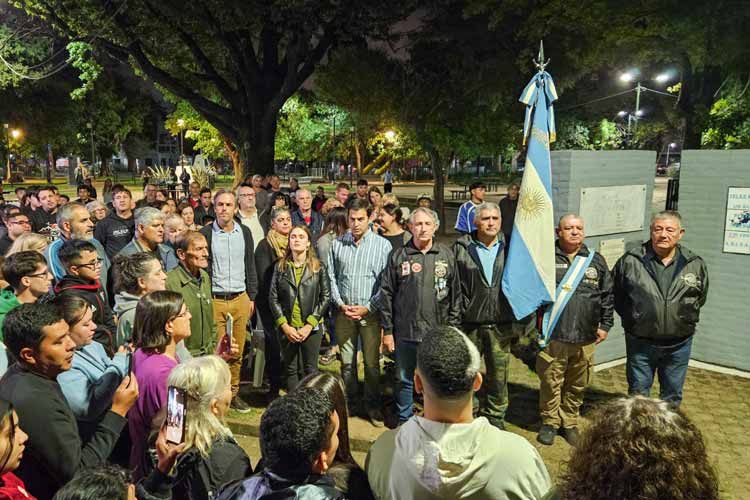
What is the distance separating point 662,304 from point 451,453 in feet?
12.0

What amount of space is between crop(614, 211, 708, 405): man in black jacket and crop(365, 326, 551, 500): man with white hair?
333cm

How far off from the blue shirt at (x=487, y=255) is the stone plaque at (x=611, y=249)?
86.4 inches

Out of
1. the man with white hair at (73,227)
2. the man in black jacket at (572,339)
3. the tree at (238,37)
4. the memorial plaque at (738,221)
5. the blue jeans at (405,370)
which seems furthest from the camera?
the tree at (238,37)

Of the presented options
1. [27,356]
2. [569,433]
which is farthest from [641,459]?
[569,433]

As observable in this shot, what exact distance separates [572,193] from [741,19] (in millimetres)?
11129

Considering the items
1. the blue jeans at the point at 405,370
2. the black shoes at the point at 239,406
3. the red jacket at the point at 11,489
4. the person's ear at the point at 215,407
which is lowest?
the black shoes at the point at 239,406

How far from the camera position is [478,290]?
17.6 feet

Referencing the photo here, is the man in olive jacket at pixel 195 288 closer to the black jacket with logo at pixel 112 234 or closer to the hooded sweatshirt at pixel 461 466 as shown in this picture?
the black jacket with logo at pixel 112 234

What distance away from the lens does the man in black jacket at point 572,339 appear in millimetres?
5277

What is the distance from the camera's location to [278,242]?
627cm

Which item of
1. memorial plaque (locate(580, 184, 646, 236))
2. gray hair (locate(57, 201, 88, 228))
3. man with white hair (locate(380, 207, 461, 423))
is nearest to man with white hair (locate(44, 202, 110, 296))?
gray hair (locate(57, 201, 88, 228))

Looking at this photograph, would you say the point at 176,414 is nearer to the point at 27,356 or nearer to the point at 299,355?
the point at 27,356

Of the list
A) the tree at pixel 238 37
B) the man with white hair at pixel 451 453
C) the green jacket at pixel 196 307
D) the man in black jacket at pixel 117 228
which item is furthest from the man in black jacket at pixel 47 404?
the tree at pixel 238 37

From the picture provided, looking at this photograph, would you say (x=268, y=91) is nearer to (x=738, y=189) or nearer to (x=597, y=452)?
(x=738, y=189)
